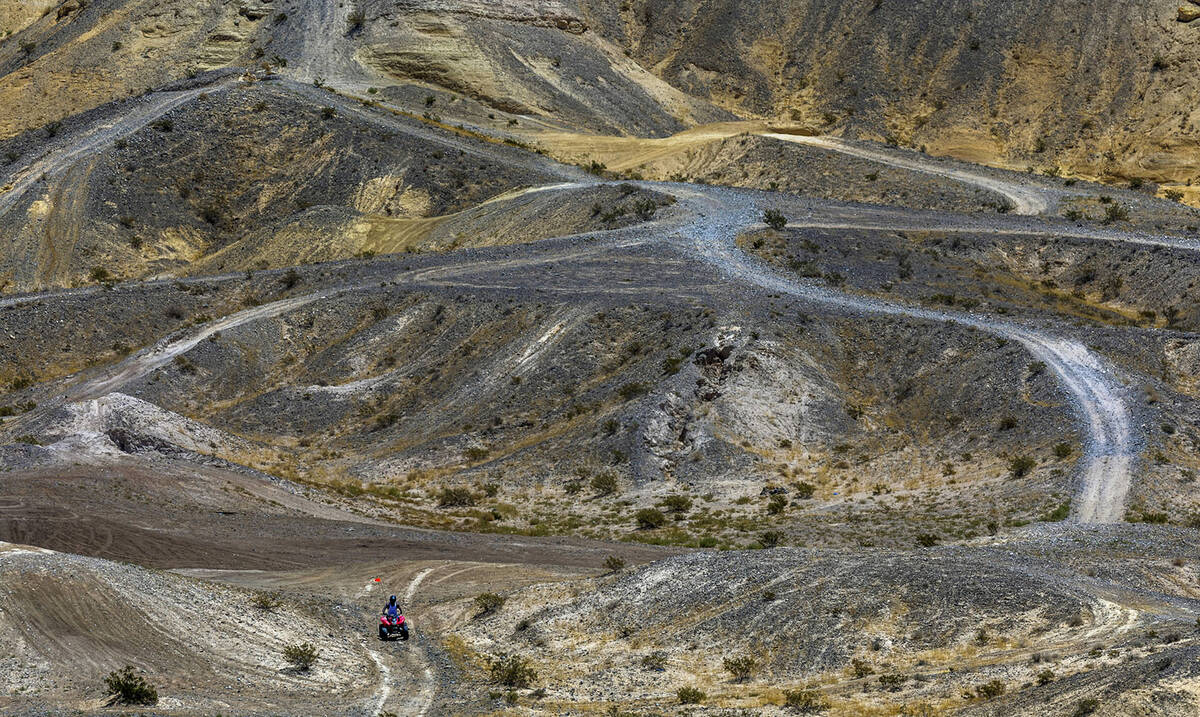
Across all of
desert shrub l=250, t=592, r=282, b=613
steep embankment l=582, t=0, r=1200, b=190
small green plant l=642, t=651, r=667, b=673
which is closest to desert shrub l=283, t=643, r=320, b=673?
desert shrub l=250, t=592, r=282, b=613

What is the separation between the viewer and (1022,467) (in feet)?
113

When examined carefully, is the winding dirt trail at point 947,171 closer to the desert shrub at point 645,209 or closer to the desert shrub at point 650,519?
the desert shrub at point 645,209

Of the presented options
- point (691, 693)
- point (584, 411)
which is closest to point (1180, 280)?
point (584, 411)

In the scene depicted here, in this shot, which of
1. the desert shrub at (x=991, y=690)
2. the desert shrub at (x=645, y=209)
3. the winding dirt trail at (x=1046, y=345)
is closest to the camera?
the desert shrub at (x=991, y=690)

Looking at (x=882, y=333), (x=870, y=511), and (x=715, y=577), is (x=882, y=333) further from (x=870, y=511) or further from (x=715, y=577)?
(x=715, y=577)

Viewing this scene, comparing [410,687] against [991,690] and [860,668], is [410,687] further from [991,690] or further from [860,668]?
[991,690]

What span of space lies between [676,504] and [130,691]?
20.2 metres

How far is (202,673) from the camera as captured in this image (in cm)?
2164

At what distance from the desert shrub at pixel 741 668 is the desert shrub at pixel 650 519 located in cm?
1325

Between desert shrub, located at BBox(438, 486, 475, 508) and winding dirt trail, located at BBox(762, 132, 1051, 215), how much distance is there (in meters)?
31.9

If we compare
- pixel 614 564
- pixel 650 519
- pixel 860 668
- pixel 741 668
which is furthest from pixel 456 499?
pixel 860 668

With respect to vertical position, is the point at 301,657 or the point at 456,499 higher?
the point at 456,499

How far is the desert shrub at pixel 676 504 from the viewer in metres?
36.3

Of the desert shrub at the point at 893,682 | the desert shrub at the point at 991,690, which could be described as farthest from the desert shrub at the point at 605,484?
the desert shrub at the point at 991,690
